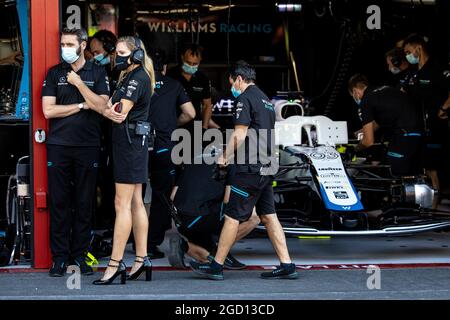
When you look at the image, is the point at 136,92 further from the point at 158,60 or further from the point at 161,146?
the point at 158,60

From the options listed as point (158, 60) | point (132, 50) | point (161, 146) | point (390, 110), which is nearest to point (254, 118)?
point (132, 50)

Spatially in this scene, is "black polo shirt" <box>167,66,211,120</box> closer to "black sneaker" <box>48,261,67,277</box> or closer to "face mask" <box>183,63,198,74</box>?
"face mask" <box>183,63,198,74</box>

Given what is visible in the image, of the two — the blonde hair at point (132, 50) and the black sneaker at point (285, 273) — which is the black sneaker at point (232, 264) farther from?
the blonde hair at point (132, 50)

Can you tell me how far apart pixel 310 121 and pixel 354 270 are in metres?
2.69

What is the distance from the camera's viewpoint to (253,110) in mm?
8602

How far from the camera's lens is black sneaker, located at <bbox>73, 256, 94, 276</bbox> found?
892 centimetres

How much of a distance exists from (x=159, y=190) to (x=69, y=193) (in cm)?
114

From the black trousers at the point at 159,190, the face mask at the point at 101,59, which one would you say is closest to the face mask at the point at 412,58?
the black trousers at the point at 159,190

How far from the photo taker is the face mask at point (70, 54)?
8664mm

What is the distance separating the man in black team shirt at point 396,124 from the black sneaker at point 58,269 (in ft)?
13.6

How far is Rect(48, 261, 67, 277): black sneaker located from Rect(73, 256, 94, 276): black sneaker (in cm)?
14

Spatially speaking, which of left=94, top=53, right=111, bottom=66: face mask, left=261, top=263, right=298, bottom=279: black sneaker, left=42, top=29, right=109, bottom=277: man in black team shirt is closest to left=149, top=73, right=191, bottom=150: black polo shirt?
left=94, top=53, right=111, bottom=66: face mask

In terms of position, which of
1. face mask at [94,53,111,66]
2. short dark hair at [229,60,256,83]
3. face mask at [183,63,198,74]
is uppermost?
face mask at [94,53,111,66]
